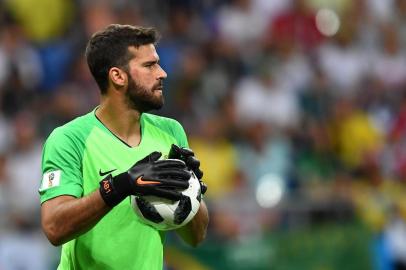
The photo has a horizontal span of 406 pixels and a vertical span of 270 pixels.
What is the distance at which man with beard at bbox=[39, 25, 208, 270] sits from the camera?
5.15 metres

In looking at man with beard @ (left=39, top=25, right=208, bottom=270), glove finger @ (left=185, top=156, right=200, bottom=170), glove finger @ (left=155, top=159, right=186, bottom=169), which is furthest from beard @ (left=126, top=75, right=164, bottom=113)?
glove finger @ (left=155, top=159, right=186, bottom=169)

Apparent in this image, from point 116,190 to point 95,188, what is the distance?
1.34 ft

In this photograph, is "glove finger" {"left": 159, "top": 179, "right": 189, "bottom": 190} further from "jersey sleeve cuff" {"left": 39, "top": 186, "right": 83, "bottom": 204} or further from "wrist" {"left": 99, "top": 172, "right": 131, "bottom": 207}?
"jersey sleeve cuff" {"left": 39, "top": 186, "right": 83, "bottom": 204}

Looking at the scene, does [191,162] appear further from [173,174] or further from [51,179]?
[51,179]

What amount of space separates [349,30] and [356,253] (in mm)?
3959

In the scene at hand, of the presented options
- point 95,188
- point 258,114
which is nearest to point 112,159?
point 95,188

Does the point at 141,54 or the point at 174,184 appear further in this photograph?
the point at 141,54

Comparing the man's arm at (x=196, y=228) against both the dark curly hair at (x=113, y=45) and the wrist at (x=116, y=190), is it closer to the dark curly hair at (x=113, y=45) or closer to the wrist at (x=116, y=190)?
the wrist at (x=116, y=190)

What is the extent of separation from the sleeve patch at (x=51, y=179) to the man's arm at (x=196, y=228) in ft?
2.59

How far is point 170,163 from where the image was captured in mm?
5098

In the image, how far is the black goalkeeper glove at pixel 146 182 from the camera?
501 cm

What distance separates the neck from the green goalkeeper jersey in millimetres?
60

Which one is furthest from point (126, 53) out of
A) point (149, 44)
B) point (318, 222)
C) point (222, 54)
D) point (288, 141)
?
point (222, 54)

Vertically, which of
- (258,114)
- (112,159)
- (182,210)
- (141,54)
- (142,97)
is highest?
(141,54)
